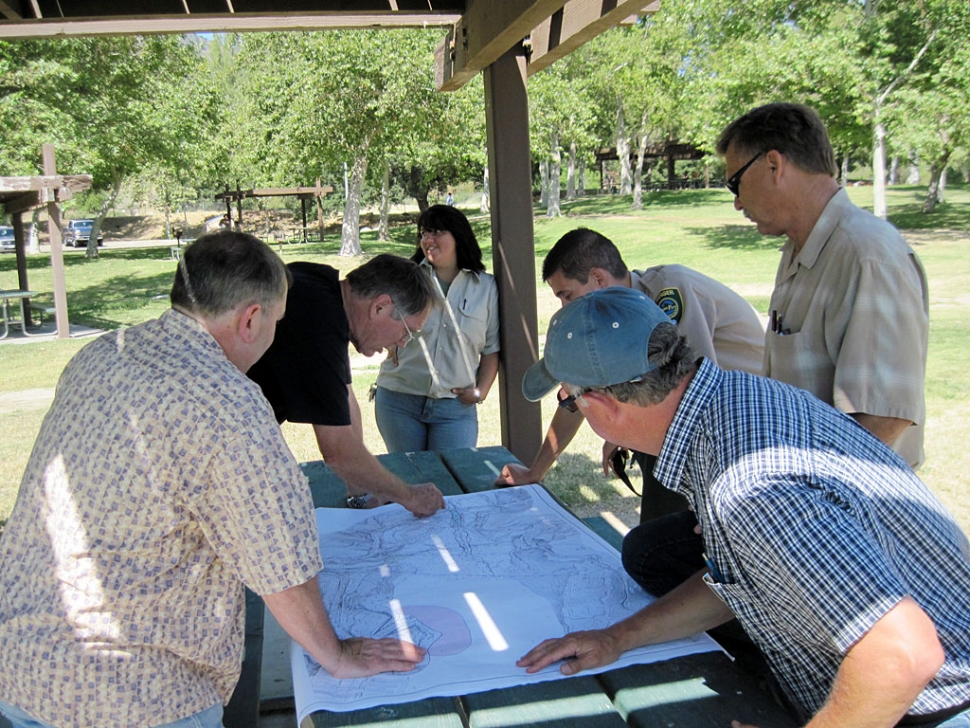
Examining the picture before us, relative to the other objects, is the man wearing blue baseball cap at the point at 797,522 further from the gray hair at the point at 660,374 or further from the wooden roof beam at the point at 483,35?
the wooden roof beam at the point at 483,35

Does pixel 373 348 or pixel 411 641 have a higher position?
pixel 373 348

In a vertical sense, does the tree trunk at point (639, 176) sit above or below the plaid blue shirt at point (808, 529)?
above

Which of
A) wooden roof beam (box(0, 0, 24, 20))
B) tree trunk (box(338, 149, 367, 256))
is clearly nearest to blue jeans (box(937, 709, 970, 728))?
wooden roof beam (box(0, 0, 24, 20))

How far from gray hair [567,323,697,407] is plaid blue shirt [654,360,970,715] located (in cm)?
4

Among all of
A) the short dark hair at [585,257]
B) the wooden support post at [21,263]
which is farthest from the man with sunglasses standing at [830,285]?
the wooden support post at [21,263]

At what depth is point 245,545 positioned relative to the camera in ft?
4.92

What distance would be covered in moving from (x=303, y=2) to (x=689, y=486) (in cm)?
303

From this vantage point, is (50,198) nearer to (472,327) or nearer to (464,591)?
(472,327)

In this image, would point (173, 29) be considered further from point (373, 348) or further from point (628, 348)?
point (628, 348)

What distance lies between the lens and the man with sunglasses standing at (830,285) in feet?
6.65

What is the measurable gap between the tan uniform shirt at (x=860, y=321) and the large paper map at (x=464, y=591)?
2.31 feet

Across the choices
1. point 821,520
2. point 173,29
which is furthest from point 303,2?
point 821,520

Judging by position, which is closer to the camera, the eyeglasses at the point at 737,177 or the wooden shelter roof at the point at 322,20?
the eyeglasses at the point at 737,177

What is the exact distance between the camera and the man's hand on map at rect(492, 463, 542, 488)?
2881 millimetres
